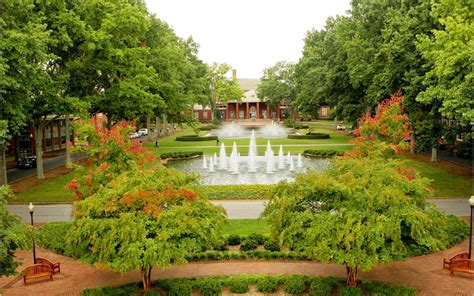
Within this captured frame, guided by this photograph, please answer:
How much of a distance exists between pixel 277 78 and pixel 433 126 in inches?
2765

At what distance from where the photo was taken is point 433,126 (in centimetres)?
2902

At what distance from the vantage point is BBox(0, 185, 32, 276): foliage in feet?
37.3

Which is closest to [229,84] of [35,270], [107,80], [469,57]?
[107,80]

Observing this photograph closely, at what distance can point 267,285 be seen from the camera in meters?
13.7

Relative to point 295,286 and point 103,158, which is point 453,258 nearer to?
point 295,286

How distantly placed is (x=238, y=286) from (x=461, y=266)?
7.49 metres

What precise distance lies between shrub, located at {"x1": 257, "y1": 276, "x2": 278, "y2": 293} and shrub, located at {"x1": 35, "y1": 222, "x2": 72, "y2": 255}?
25.2 feet

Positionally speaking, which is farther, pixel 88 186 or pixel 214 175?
pixel 214 175

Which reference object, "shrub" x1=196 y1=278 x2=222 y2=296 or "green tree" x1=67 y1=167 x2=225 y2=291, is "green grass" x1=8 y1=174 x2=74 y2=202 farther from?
"shrub" x1=196 y1=278 x2=222 y2=296

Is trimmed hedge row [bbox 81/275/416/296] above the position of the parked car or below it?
below

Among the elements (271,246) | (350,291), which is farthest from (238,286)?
(271,246)

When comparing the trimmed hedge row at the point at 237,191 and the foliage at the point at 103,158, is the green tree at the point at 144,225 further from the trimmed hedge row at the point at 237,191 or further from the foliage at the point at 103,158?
the trimmed hedge row at the point at 237,191

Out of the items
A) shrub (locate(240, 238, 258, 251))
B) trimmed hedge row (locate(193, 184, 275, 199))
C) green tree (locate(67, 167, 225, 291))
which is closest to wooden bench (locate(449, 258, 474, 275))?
shrub (locate(240, 238, 258, 251))

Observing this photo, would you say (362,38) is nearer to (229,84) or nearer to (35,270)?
(35,270)
